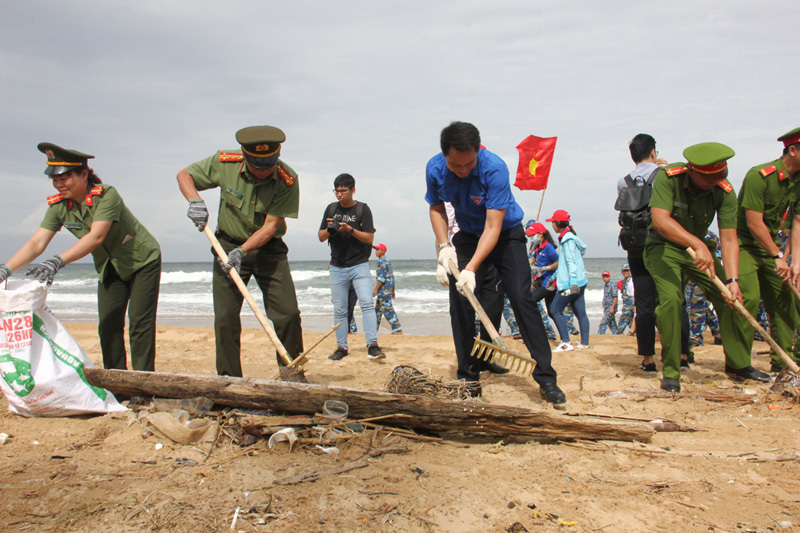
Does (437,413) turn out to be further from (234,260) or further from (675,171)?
(675,171)

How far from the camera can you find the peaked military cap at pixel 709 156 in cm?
370

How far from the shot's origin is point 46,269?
3.40 metres

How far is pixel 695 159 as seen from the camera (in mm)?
3773

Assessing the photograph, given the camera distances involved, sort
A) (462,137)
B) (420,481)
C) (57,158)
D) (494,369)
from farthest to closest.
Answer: (494,369) → (57,158) → (462,137) → (420,481)

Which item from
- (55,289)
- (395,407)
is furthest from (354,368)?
(55,289)

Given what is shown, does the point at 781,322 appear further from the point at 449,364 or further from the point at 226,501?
the point at 226,501

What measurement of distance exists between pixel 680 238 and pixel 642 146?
4.46 feet

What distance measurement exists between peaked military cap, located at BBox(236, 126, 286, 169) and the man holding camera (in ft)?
7.28

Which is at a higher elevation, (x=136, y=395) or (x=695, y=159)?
(x=695, y=159)

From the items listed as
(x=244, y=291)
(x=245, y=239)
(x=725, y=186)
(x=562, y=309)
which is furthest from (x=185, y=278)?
(x=725, y=186)

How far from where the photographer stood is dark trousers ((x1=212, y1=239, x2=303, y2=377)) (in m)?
3.84

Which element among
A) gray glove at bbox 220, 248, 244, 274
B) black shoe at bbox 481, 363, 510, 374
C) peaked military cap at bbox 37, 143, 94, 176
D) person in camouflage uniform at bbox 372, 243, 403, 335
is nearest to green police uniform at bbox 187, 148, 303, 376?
gray glove at bbox 220, 248, 244, 274

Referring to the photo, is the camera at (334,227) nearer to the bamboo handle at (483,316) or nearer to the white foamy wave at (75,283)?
the bamboo handle at (483,316)

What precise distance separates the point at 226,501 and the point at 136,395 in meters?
1.59
